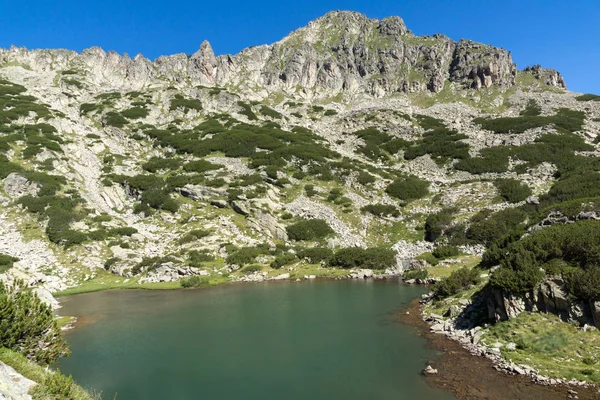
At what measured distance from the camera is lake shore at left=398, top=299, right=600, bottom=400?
43.9 ft

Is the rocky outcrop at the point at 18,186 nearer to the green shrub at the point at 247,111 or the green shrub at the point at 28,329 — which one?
the green shrub at the point at 28,329

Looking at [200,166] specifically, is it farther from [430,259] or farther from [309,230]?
[430,259]

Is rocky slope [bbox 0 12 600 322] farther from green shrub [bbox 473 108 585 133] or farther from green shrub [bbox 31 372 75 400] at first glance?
green shrub [bbox 31 372 75 400]

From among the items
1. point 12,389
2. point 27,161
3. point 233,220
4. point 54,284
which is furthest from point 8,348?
point 27,161

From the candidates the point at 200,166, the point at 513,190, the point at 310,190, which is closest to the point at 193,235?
the point at 310,190

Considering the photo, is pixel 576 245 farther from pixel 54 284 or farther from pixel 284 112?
pixel 284 112

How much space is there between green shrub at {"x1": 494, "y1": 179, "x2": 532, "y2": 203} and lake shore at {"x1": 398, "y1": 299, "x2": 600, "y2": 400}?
42.4 m

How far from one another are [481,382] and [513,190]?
159ft

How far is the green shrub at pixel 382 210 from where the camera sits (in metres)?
58.7

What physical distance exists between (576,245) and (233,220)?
143 feet

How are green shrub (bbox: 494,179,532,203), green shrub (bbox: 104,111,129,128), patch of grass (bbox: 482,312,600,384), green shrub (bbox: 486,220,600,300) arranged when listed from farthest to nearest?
1. green shrub (bbox: 104,111,129,128)
2. green shrub (bbox: 494,179,532,203)
3. green shrub (bbox: 486,220,600,300)
4. patch of grass (bbox: 482,312,600,384)

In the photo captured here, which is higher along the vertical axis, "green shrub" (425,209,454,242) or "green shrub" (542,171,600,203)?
"green shrub" (542,171,600,203)

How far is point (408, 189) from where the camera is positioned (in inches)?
2530

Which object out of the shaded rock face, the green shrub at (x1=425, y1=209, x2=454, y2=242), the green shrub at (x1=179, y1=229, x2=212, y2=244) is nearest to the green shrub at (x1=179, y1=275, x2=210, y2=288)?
the green shrub at (x1=179, y1=229, x2=212, y2=244)
